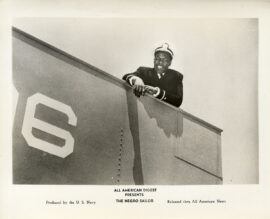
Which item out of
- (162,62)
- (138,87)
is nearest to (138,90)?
(138,87)

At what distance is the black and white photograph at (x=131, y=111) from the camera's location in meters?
1.50

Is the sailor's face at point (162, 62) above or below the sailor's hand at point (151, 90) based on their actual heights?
above

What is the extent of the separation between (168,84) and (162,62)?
0.26ft

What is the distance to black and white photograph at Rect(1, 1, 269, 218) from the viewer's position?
150 centimetres

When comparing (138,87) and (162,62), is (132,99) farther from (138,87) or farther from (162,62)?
(162,62)

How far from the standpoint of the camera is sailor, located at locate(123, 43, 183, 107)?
1568mm

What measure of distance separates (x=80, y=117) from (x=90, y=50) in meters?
0.22

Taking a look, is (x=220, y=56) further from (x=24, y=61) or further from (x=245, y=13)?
(x=24, y=61)

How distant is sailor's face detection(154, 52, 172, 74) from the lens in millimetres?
1559

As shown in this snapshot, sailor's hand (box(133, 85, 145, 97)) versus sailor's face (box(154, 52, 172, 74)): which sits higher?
sailor's face (box(154, 52, 172, 74))

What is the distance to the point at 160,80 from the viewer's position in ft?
5.26

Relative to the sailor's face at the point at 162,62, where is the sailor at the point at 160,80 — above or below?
below

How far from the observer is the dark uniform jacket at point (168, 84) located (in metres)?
1.58

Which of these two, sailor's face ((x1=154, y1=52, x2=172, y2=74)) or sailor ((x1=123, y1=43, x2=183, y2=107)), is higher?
sailor's face ((x1=154, y1=52, x2=172, y2=74))
